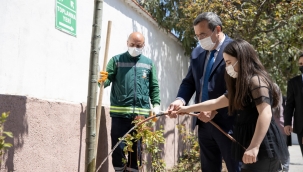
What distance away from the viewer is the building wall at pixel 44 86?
12.9ft

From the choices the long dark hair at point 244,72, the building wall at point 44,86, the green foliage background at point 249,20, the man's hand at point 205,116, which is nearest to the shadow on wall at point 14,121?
the building wall at point 44,86

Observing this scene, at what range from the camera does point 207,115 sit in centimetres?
425

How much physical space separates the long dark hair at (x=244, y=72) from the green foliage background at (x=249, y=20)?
18.6 feet

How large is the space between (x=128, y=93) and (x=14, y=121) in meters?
1.87

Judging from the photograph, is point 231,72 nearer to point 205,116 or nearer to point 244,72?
point 244,72

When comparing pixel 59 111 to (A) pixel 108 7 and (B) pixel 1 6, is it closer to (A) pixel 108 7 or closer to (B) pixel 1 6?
(B) pixel 1 6

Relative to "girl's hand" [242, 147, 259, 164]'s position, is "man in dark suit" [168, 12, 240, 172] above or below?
above

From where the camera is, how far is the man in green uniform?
218 inches

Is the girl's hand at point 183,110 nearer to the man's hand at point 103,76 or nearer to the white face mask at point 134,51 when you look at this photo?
the man's hand at point 103,76

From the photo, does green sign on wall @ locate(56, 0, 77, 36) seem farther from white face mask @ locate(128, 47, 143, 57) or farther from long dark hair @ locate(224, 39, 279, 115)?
long dark hair @ locate(224, 39, 279, 115)

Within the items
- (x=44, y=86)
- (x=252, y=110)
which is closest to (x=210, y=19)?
(x=252, y=110)

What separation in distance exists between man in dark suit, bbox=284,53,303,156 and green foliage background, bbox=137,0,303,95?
3.48 m

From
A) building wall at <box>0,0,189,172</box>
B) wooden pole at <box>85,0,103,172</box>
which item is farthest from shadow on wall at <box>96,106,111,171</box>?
wooden pole at <box>85,0,103,172</box>

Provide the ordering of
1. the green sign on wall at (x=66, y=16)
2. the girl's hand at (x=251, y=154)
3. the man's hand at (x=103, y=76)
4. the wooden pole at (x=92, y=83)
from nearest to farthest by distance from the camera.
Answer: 1. the girl's hand at (x=251, y=154)
2. the wooden pole at (x=92, y=83)
3. the green sign on wall at (x=66, y=16)
4. the man's hand at (x=103, y=76)
